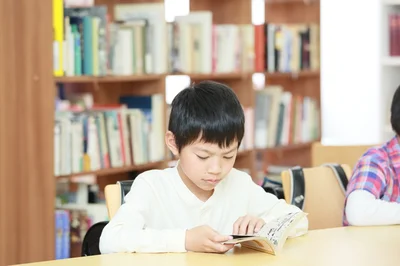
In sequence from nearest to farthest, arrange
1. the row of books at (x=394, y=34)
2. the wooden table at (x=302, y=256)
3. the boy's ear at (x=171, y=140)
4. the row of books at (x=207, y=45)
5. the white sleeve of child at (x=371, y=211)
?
the wooden table at (x=302, y=256) → the boy's ear at (x=171, y=140) → the white sleeve of child at (x=371, y=211) → the row of books at (x=207, y=45) → the row of books at (x=394, y=34)

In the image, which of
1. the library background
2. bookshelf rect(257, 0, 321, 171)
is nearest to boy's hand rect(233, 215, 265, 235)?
the library background

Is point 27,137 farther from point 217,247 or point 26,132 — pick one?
point 217,247

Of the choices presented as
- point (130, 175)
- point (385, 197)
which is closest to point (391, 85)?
point (130, 175)

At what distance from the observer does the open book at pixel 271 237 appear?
1.91 metres

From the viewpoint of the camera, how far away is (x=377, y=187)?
2.62 metres

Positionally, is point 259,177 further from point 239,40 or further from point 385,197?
point 385,197

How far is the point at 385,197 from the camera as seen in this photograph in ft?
8.76

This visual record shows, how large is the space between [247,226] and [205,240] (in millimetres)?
150

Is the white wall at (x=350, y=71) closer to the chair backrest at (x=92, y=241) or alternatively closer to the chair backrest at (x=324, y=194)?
the chair backrest at (x=324, y=194)

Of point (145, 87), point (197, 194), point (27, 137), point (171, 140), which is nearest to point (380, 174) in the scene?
point (197, 194)

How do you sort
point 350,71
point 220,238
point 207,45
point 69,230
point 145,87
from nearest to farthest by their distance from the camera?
point 220,238
point 69,230
point 145,87
point 207,45
point 350,71

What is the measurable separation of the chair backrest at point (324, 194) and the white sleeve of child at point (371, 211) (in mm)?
253

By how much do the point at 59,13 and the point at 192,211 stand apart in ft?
5.08

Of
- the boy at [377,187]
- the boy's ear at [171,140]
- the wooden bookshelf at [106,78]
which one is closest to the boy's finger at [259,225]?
the boy's ear at [171,140]
